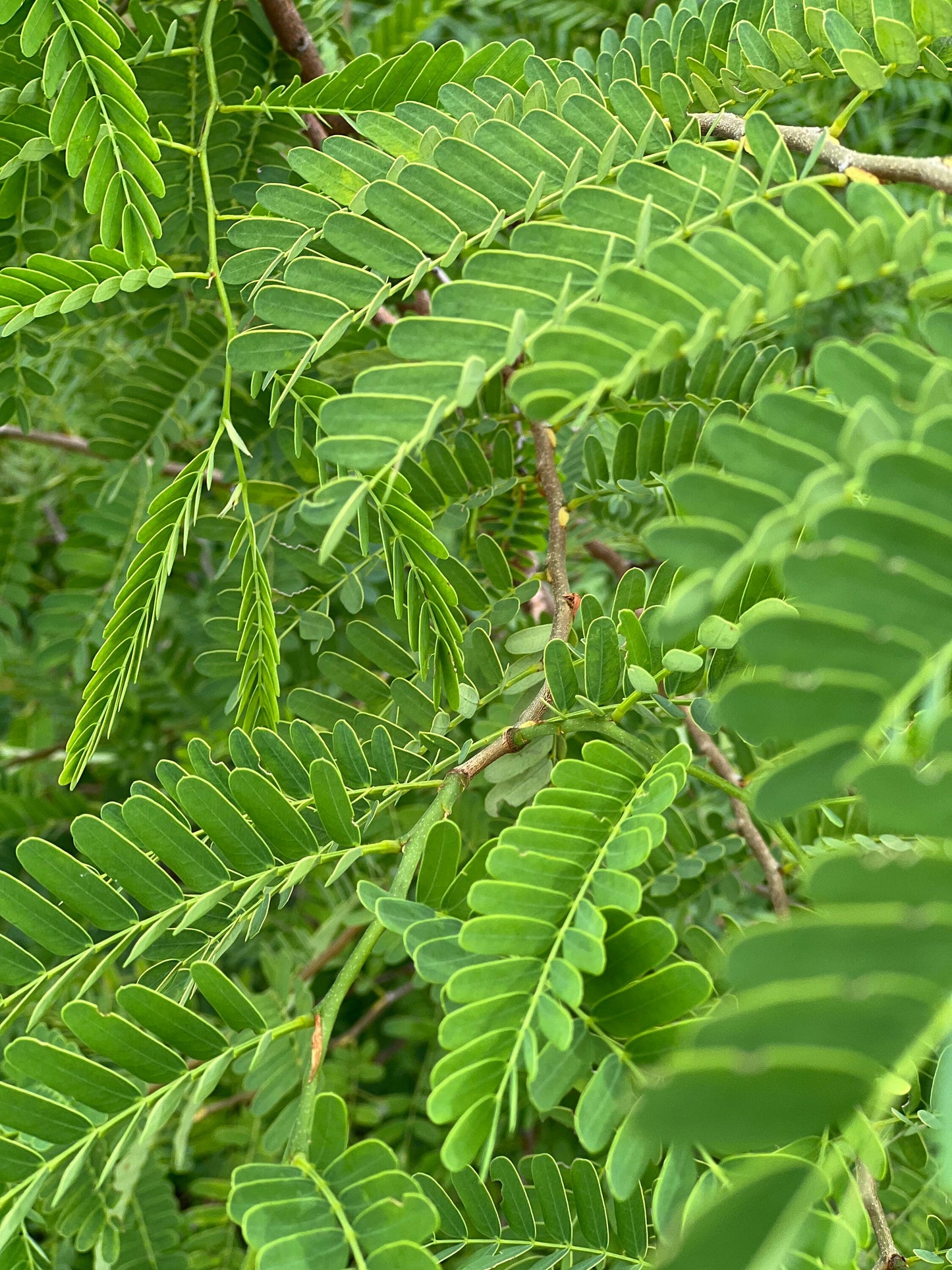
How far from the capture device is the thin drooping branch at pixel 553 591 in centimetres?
48

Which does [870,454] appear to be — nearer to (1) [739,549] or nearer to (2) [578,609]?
(1) [739,549]

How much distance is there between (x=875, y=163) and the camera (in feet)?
1.40

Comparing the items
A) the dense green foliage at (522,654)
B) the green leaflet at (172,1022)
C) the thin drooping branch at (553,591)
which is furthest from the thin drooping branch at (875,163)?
the green leaflet at (172,1022)

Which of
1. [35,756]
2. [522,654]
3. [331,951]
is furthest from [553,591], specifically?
[35,756]

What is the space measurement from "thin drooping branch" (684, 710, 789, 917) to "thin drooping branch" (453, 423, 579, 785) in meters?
0.10

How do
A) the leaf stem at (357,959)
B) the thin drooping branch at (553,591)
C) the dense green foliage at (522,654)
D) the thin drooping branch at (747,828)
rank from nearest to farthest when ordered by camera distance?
1. the dense green foliage at (522,654)
2. the leaf stem at (357,959)
3. the thin drooping branch at (553,591)
4. the thin drooping branch at (747,828)

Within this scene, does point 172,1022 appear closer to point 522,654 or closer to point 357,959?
point 357,959

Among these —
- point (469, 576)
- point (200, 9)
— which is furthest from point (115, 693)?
point (200, 9)

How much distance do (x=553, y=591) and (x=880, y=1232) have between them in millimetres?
356

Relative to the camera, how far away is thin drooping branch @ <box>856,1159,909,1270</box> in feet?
1.42

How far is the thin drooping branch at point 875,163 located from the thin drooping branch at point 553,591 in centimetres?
23

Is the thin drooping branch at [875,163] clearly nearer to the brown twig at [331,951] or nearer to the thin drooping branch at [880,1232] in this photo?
the thin drooping branch at [880,1232]

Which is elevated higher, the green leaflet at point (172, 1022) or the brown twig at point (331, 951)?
the green leaflet at point (172, 1022)

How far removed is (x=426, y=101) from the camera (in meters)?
0.63
